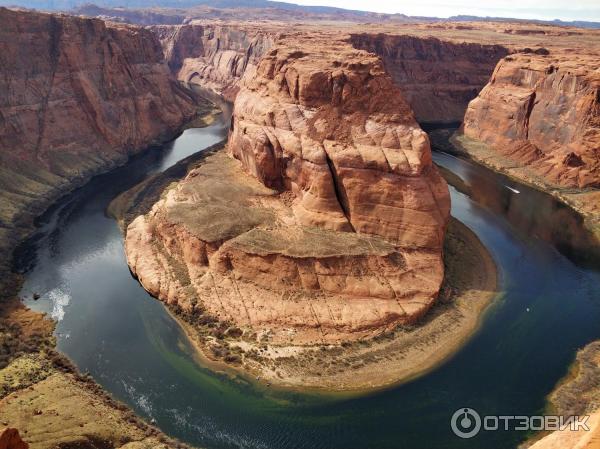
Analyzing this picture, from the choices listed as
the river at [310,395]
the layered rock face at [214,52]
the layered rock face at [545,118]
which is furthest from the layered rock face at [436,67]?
the river at [310,395]

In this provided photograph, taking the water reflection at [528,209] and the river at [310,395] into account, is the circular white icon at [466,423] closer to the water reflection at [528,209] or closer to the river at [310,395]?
the river at [310,395]

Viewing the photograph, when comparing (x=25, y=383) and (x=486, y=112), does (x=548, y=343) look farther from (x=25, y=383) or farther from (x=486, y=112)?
(x=486, y=112)

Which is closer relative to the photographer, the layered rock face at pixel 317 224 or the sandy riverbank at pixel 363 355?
the sandy riverbank at pixel 363 355

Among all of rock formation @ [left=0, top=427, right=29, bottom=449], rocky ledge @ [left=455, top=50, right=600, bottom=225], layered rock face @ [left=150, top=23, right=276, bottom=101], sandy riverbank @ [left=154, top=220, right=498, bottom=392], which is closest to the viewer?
rock formation @ [left=0, top=427, right=29, bottom=449]

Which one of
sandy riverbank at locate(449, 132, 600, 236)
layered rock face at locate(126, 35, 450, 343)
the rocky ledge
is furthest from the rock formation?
the rocky ledge

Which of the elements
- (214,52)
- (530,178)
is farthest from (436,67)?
(214,52)

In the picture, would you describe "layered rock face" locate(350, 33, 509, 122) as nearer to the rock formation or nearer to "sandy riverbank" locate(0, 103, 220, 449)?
"sandy riverbank" locate(0, 103, 220, 449)
